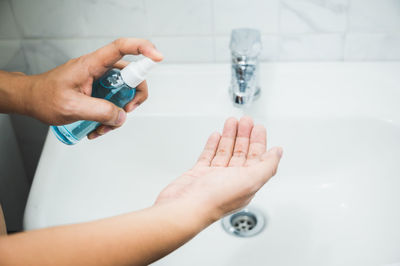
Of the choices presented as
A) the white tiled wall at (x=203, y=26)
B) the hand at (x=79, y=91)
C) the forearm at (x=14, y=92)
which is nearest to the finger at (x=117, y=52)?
the hand at (x=79, y=91)

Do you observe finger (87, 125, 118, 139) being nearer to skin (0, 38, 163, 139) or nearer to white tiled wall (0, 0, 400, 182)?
skin (0, 38, 163, 139)

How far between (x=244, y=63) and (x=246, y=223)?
271 mm

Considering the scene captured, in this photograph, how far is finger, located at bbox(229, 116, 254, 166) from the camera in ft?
1.69

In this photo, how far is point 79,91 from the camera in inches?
19.3

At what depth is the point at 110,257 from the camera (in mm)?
344

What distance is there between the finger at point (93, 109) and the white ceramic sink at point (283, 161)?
A: 0.15 metres

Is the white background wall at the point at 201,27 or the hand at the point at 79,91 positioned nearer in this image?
the hand at the point at 79,91

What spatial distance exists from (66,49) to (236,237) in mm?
471

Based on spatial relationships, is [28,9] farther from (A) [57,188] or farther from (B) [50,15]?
(A) [57,188]

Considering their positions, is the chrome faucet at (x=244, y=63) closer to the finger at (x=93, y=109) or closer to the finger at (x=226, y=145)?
the finger at (x=226, y=145)

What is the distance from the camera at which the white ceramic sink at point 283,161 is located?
1.88 feet

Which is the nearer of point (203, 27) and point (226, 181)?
point (226, 181)

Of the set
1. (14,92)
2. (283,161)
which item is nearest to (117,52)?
(14,92)

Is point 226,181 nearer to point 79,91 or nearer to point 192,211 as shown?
point 192,211
